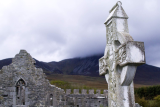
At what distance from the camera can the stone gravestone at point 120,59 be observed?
111 inches

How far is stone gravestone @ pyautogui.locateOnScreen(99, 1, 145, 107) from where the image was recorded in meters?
2.81

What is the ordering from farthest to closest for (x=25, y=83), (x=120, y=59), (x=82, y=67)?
(x=82, y=67) < (x=25, y=83) < (x=120, y=59)

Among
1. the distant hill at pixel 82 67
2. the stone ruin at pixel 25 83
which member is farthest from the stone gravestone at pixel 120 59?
the distant hill at pixel 82 67

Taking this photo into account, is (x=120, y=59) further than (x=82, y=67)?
No

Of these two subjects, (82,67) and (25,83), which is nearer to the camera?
(25,83)

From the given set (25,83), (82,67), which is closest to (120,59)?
(25,83)

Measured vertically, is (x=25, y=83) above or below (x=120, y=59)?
below

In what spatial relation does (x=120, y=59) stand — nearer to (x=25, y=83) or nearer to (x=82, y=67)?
(x=25, y=83)

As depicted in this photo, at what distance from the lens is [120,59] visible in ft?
10.2

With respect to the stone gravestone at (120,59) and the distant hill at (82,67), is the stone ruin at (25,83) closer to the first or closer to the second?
the stone gravestone at (120,59)

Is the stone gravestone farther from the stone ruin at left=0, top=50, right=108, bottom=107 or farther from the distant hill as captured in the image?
the distant hill

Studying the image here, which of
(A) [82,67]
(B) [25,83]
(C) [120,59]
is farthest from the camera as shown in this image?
(A) [82,67]

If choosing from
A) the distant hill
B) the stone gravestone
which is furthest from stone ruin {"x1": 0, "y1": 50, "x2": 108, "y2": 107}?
the distant hill

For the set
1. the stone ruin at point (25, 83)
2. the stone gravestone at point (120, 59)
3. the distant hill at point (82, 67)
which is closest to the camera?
the stone gravestone at point (120, 59)
